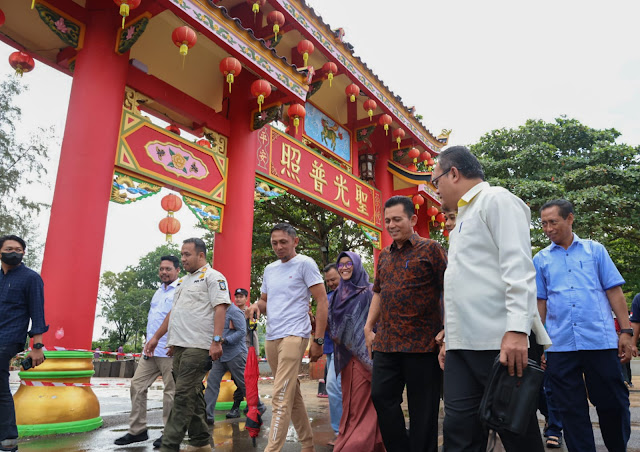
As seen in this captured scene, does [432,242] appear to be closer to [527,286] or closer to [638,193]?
[527,286]

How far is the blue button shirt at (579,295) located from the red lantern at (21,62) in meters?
6.84

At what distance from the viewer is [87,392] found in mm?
4742

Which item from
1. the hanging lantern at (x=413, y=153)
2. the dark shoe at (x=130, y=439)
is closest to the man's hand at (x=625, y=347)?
the dark shoe at (x=130, y=439)

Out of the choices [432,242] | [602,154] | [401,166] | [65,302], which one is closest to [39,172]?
[401,166]

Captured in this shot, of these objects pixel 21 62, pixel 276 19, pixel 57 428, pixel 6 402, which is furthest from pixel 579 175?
pixel 6 402

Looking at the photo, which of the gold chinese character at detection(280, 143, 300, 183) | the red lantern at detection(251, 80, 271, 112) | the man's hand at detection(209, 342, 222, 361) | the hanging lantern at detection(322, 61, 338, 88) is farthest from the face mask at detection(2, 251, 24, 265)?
the hanging lantern at detection(322, 61, 338, 88)

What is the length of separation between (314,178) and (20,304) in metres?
6.20

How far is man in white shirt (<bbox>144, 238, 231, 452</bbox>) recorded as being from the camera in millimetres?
3424

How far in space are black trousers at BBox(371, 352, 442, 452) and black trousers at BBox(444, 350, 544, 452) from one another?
71 centimetres

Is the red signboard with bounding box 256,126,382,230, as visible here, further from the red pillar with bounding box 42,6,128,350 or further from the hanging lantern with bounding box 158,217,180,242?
the red pillar with bounding box 42,6,128,350

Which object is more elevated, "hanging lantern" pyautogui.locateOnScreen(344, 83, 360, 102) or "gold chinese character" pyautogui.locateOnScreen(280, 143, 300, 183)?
"hanging lantern" pyautogui.locateOnScreen(344, 83, 360, 102)

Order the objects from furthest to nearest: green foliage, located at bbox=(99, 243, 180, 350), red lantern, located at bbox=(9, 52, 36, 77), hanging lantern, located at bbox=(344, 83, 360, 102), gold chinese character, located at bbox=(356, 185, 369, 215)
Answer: green foliage, located at bbox=(99, 243, 180, 350) → gold chinese character, located at bbox=(356, 185, 369, 215) → hanging lantern, located at bbox=(344, 83, 360, 102) → red lantern, located at bbox=(9, 52, 36, 77)

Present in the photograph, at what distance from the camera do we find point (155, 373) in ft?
→ 14.8

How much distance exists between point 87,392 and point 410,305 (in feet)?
12.4
